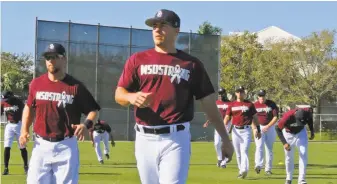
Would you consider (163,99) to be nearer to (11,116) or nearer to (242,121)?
(242,121)

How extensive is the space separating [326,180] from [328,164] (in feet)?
19.1

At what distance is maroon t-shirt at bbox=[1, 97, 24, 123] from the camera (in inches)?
633

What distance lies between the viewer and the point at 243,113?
15680 mm

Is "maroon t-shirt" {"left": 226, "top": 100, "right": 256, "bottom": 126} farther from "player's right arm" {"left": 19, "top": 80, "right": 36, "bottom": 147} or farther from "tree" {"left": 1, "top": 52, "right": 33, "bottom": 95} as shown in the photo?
"tree" {"left": 1, "top": 52, "right": 33, "bottom": 95}

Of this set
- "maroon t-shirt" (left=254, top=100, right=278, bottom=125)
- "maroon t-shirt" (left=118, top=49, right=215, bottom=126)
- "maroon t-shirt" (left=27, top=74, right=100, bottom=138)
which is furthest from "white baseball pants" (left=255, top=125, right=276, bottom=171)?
"maroon t-shirt" (left=118, top=49, right=215, bottom=126)

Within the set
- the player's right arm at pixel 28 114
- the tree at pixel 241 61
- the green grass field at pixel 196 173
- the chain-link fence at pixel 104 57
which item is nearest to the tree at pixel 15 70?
the tree at pixel 241 61

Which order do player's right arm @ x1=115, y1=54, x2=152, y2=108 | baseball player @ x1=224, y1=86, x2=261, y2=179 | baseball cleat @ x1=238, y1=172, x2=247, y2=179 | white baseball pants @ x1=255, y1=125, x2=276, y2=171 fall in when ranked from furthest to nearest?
white baseball pants @ x1=255, y1=125, x2=276, y2=171
baseball player @ x1=224, y1=86, x2=261, y2=179
baseball cleat @ x1=238, y1=172, x2=247, y2=179
player's right arm @ x1=115, y1=54, x2=152, y2=108

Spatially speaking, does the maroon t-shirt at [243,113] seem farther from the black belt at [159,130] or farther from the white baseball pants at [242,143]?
the black belt at [159,130]

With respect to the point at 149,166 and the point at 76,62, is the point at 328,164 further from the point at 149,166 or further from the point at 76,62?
the point at 76,62

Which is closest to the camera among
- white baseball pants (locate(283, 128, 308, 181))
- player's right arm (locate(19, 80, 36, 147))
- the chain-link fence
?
player's right arm (locate(19, 80, 36, 147))

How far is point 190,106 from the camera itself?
589 centimetres

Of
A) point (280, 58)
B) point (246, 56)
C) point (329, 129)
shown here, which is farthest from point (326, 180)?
point (246, 56)

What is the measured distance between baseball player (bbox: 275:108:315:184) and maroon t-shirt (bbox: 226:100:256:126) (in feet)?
6.11

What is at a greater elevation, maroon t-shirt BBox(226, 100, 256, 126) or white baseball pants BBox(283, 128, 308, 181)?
maroon t-shirt BBox(226, 100, 256, 126)
